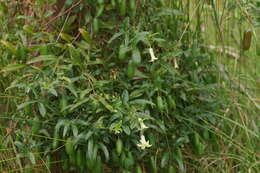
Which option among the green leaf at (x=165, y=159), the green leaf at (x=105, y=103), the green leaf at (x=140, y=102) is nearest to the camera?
the green leaf at (x=105, y=103)

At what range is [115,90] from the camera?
84.4 inches

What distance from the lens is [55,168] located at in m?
2.28

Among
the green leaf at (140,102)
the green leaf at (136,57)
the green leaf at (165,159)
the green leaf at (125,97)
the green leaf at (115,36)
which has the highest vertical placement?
the green leaf at (115,36)

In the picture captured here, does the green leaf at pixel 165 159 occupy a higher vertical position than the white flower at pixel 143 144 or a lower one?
lower

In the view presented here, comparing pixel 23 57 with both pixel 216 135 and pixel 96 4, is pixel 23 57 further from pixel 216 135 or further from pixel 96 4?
pixel 216 135

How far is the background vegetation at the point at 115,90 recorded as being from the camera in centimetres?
197

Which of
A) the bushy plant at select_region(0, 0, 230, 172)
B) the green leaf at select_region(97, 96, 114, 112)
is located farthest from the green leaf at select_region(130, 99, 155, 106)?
the green leaf at select_region(97, 96, 114, 112)

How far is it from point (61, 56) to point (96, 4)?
12.3 inches

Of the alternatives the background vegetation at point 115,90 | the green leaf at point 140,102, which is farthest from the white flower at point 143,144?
the green leaf at point 140,102

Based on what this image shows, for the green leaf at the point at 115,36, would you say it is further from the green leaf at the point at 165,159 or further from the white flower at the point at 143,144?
the green leaf at the point at 165,159

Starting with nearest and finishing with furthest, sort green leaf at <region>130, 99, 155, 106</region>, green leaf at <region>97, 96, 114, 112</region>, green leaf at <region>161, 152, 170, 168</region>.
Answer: green leaf at <region>97, 96, 114, 112</region>
green leaf at <region>130, 99, 155, 106</region>
green leaf at <region>161, 152, 170, 168</region>

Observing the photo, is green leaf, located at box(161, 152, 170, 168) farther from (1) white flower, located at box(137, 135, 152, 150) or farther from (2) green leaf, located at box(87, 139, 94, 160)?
(2) green leaf, located at box(87, 139, 94, 160)

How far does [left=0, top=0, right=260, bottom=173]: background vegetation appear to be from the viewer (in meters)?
1.97

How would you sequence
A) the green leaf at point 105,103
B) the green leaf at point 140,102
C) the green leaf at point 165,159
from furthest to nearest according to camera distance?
the green leaf at point 165,159, the green leaf at point 140,102, the green leaf at point 105,103
